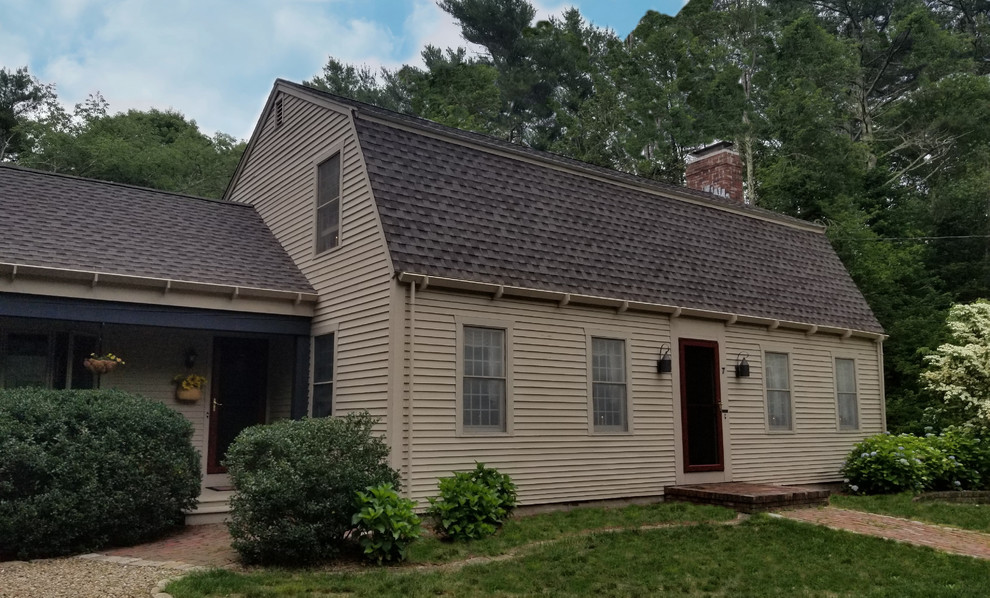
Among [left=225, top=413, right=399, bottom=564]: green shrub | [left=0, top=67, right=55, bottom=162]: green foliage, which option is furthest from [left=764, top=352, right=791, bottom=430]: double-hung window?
[left=0, top=67, right=55, bottom=162]: green foliage

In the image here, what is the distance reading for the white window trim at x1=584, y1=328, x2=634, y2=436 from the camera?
10844 mm

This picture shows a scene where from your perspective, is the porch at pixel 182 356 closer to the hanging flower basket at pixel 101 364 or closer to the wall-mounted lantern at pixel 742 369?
the hanging flower basket at pixel 101 364

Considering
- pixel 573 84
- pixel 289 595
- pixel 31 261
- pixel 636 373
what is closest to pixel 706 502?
pixel 636 373

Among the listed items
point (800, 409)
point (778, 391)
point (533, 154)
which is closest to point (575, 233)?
point (533, 154)

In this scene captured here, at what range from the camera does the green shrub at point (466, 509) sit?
8.16 meters

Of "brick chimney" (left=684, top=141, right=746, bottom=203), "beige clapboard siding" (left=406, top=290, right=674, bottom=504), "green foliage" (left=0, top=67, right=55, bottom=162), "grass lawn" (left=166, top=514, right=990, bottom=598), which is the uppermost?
"green foliage" (left=0, top=67, right=55, bottom=162)

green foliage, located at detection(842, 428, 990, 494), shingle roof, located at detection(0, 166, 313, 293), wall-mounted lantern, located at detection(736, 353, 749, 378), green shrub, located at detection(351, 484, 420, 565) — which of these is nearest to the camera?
green shrub, located at detection(351, 484, 420, 565)

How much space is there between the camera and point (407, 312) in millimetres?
9312

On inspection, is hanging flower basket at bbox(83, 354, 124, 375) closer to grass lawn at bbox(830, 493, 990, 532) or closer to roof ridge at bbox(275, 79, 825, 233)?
roof ridge at bbox(275, 79, 825, 233)

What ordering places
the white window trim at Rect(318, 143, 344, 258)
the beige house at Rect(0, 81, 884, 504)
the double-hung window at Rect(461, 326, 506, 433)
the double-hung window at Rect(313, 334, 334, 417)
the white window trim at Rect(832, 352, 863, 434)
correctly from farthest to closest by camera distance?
1. the white window trim at Rect(832, 352, 863, 434)
2. the white window trim at Rect(318, 143, 344, 258)
3. the double-hung window at Rect(313, 334, 334, 417)
4. the double-hung window at Rect(461, 326, 506, 433)
5. the beige house at Rect(0, 81, 884, 504)

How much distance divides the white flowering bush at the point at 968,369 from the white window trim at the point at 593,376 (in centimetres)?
717

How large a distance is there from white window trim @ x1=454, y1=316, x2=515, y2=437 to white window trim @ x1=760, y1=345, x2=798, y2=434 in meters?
4.99

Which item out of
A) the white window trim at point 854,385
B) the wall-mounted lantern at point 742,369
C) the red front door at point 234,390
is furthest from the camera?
A: the white window trim at point 854,385

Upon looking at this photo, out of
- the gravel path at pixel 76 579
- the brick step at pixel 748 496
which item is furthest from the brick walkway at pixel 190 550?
the brick step at pixel 748 496
